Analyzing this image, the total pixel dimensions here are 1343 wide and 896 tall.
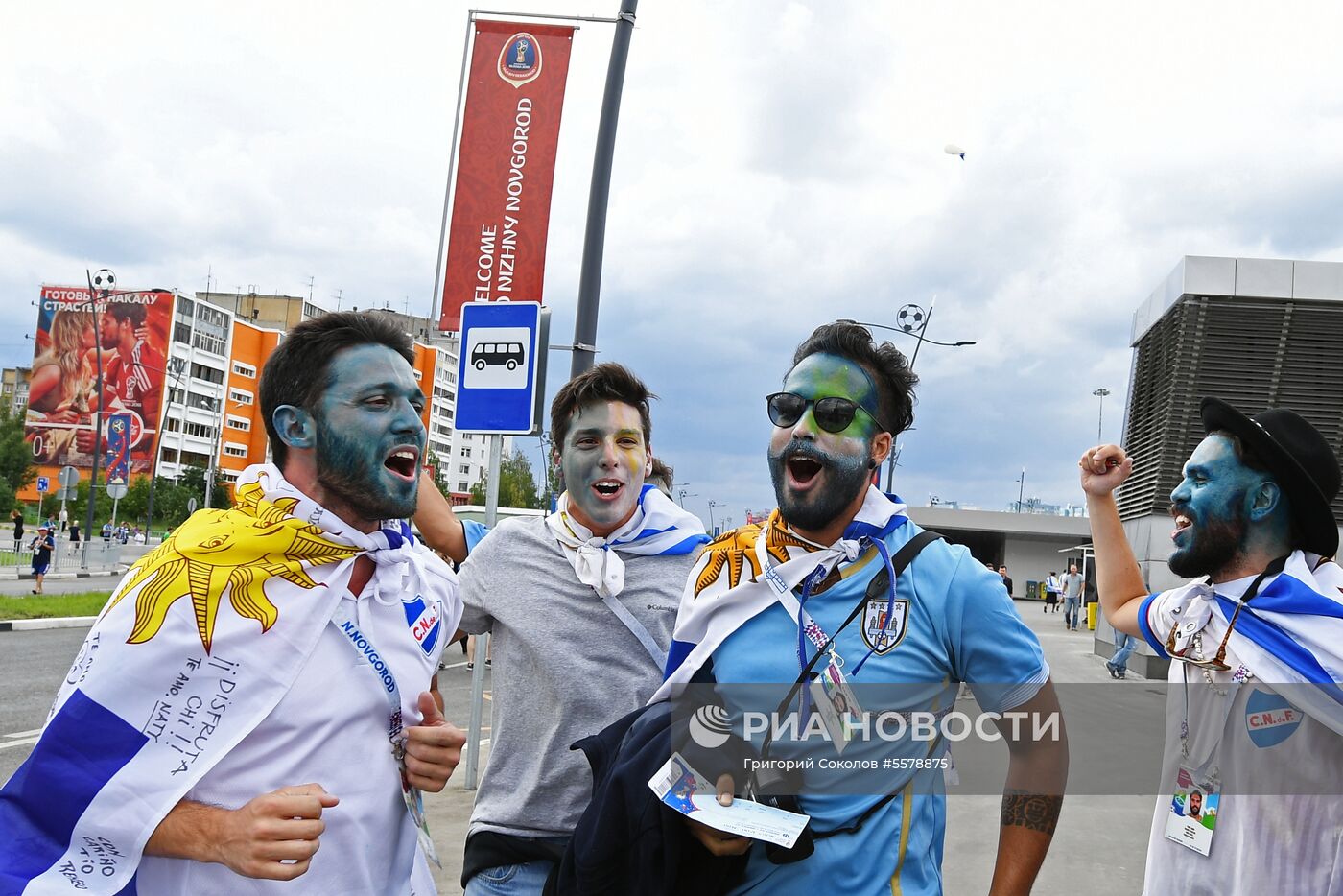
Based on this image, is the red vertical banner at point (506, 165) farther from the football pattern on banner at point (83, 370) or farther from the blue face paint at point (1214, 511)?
the football pattern on banner at point (83, 370)

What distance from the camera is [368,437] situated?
7.68ft

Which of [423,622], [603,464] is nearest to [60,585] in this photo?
[603,464]

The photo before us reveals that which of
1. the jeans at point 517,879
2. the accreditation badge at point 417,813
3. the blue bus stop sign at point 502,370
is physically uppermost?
the blue bus stop sign at point 502,370

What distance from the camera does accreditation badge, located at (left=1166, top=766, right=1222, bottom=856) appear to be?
286 centimetres

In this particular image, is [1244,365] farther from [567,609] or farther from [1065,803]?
[567,609]

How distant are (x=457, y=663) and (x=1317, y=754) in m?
14.3

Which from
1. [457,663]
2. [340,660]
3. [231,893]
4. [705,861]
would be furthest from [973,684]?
[457,663]

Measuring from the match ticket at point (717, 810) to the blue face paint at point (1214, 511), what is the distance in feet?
5.61

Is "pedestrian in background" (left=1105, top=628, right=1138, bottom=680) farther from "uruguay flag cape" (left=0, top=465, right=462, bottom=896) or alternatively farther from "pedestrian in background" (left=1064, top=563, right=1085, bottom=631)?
"uruguay flag cape" (left=0, top=465, right=462, bottom=896)

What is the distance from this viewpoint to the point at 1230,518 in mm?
3105

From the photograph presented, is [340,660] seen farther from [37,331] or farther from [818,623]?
[37,331]

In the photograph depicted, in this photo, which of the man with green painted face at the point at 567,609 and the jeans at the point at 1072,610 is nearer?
the man with green painted face at the point at 567,609

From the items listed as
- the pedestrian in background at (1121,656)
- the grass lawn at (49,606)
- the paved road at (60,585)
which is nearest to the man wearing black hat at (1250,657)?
the pedestrian in background at (1121,656)

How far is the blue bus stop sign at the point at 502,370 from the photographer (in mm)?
6109
